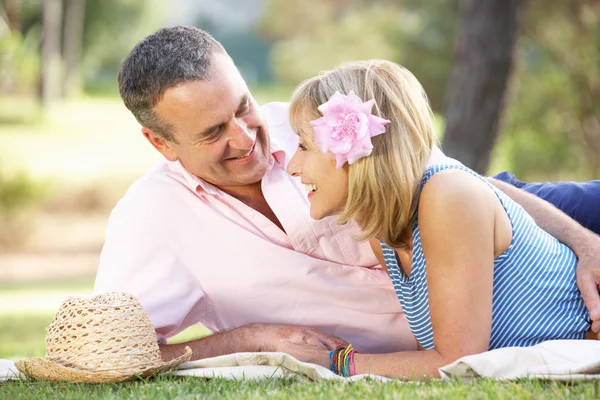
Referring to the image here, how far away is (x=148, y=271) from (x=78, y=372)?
598mm

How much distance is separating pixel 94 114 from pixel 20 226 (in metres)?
12.1

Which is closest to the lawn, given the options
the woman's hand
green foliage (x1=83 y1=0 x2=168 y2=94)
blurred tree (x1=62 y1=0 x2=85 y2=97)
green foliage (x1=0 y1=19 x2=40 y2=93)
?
the woman's hand

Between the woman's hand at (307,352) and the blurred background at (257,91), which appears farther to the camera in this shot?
the blurred background at (257,91)

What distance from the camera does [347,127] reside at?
2758 millimetres

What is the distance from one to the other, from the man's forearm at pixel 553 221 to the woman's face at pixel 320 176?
91 cm

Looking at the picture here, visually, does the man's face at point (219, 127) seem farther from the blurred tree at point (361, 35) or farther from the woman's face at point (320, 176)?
the blurred tree at point (361, 35)

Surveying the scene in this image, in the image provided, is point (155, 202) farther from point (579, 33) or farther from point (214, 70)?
point (579, 33)

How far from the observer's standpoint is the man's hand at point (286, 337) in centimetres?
317

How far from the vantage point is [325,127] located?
282 centimetres

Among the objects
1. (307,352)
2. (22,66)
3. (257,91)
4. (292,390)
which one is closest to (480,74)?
(307,352)

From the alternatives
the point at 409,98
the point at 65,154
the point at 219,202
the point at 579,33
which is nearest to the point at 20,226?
the point at 65,154

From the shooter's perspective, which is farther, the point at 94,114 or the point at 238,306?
the point at 94,114

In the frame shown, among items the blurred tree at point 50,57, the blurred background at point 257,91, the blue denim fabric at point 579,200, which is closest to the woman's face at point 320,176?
the blue denim fabric at point 579,200

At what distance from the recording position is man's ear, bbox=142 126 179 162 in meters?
3.59
